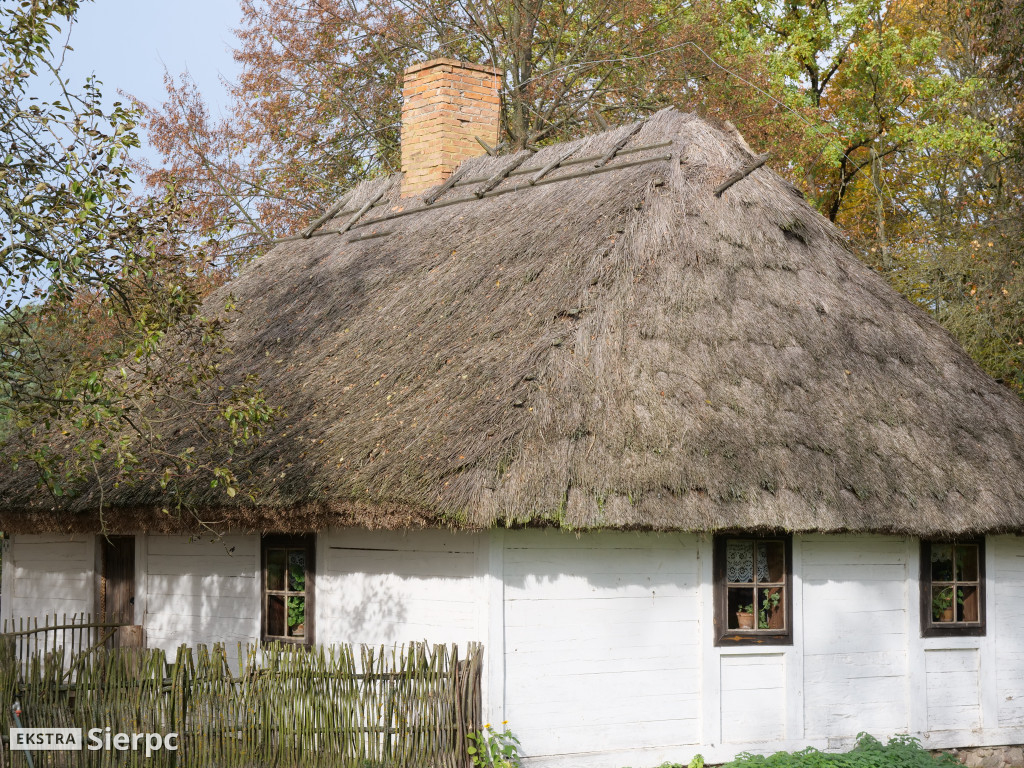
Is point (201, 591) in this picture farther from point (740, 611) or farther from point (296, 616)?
point (740, 611)

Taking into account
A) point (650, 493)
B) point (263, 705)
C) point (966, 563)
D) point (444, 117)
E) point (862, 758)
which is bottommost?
point (862, 758)

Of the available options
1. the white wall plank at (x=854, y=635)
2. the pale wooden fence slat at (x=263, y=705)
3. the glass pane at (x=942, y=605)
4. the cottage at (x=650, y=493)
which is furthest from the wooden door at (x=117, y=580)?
the glass pane at (x=942, y=605)

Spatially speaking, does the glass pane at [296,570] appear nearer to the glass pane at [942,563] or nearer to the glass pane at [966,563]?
the glass pane at [942,563]

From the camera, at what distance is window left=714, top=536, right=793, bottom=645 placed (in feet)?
32.1

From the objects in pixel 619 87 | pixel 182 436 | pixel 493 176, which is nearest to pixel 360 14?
pixel 619 87

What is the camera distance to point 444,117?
1548 centimetres

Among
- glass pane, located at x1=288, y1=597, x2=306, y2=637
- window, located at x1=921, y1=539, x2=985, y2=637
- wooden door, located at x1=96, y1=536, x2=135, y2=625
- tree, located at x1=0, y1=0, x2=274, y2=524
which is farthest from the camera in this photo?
wooden door, located at x1=96, y1=536, x2=135, y2=625

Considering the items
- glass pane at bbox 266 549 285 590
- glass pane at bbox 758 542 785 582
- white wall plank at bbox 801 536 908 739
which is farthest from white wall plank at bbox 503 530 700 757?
glass pane at bbox 266 549 285 590

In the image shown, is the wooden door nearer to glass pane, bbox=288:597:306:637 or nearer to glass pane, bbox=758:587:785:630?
glass pane, bbox=288:597:306:637

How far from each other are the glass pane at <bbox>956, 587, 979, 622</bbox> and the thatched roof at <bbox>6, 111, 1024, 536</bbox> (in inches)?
44.1

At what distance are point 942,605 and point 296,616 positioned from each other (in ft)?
19.5

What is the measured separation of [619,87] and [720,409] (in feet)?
45.3

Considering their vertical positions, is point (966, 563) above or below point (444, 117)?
below

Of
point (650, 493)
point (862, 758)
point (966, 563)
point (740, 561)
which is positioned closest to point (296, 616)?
point (650, 493)
